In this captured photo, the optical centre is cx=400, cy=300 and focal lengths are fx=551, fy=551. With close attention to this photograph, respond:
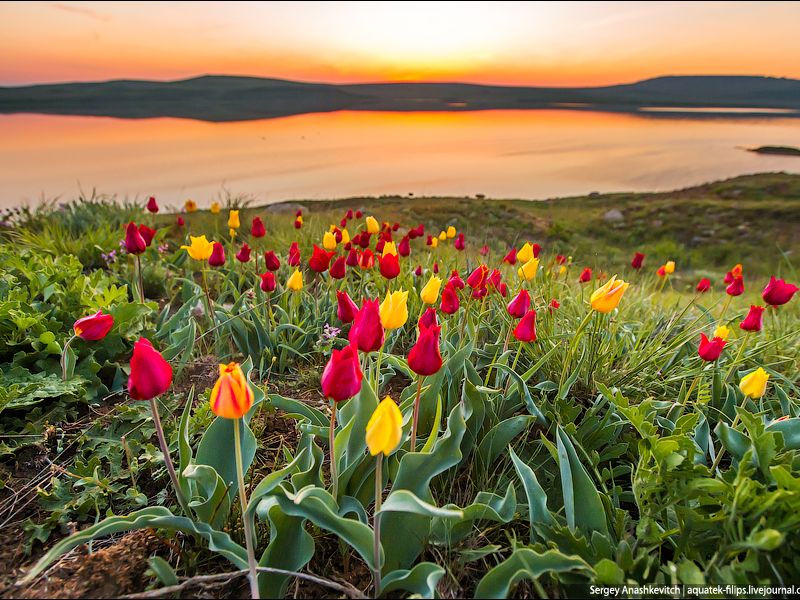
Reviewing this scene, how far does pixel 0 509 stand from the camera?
2.09 m

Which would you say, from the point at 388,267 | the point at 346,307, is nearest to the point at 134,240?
the point at 388,267

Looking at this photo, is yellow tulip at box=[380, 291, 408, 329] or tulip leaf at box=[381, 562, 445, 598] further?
yellow tulip at box=[380, 291, 408, 329]

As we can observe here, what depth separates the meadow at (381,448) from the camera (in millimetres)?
1602

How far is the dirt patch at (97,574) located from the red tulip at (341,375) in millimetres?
876

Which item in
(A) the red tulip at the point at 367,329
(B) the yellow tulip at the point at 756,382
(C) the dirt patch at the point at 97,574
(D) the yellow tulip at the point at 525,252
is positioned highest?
(A) the red tulip at the point at 367,329

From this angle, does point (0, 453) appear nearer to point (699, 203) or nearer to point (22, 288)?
point (22, 288)

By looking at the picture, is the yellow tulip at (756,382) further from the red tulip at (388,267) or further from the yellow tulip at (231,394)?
the yellow tulip at (231,394)

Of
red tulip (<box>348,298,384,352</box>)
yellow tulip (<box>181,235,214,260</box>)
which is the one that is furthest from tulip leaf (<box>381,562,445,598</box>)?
yellow tulip (<box>181,235,214,260</box>)

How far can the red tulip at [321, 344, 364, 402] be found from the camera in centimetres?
150

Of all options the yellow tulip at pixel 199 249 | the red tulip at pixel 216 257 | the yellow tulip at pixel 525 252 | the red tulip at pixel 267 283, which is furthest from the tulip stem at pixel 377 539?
the yellow tulip at pixel 199 249

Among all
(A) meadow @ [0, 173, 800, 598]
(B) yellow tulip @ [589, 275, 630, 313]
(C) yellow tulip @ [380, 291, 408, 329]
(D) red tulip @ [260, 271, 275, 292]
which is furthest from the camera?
(D) red tulip @ [260, 271, 275, 292]

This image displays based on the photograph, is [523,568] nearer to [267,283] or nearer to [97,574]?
[97,574]

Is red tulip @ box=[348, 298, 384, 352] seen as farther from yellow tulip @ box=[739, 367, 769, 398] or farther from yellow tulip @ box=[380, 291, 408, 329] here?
yellow tulip @ box=[739, 367, 769, 398]

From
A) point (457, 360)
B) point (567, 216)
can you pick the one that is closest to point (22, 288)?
point (457, 360)
